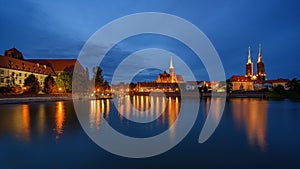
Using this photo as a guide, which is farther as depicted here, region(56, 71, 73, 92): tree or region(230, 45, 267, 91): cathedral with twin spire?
region(230, 45, 267, 91): cathedral with twin spire

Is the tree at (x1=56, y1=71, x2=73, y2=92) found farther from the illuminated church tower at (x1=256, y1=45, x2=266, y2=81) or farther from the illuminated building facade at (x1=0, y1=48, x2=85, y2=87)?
the illuminated church tower at (x1=256, y1=45, x2=266, y2=81)

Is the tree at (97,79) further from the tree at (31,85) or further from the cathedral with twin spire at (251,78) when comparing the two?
the cathedral with twin spire at (251,78)

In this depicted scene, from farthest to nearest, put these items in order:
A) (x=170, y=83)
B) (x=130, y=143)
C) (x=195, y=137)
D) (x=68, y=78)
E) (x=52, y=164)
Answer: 1. (x=170, y=83)
2. (x=68, y=78)
3. (x=195, y=137)
4. (x=130, y=143)
5. (x=52, y=164)

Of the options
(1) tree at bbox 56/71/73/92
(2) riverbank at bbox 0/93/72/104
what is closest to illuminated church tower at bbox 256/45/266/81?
(1) tree at bbox 56/71/73/92

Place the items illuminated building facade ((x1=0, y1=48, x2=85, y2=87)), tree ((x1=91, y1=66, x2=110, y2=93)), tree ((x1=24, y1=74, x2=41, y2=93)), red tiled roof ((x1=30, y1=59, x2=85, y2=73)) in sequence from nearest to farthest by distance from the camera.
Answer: tree ((x1=24, y1=74, x2=41, y2=93))
illuminated building facade ((x1=0, y1=48, x2=85, y2=87))
tree ((x1=91, y1=66, x2=110, y2=93))
red tiled roof ((x1=30, y1=59, x2=85, y2=73))

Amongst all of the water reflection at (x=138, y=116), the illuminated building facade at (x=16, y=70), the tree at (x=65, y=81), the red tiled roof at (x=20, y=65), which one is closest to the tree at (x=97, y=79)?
the tree at (x=65, y=81)

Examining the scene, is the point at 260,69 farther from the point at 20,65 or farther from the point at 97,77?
the point at 20,65

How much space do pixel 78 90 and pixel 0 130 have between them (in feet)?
143

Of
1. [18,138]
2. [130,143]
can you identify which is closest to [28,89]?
[18,138]

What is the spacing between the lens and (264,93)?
247 ft

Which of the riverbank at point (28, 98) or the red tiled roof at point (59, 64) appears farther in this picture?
the red tiled roof at point (59, 64)

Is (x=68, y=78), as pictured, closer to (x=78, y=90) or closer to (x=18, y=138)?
(x=78, y=90)

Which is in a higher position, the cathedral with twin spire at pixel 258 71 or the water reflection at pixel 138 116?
the cathedral with twin spire at pixel 258 71

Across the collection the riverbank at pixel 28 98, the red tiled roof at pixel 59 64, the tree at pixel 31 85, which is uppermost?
the red tiled roof at pixel 59 64
